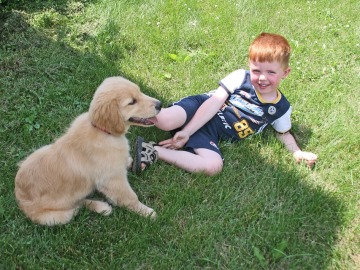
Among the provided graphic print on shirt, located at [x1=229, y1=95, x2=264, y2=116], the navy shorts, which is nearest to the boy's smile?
graphic print on shirt, located at [x1=229, y1=95, x2=264, y2=116]

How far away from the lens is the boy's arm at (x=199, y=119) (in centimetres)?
332

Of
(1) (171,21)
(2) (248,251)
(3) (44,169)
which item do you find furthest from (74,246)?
(1) (171,21)

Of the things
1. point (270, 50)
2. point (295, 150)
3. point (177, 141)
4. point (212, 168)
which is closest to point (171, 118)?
point (177, 141)

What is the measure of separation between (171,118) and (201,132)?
0.31m

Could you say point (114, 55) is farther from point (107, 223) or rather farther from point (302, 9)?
point (302, 9)

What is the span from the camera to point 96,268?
2.47 metres

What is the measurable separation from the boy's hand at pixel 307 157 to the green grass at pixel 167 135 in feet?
0.26

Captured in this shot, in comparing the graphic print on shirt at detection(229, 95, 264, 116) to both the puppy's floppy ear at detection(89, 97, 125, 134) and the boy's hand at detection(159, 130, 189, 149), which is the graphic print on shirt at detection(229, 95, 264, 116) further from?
the puppy's floppy ear at detection(89, 97, 125, 134)

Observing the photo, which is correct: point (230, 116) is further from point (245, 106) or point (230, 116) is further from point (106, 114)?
point (106, 114)

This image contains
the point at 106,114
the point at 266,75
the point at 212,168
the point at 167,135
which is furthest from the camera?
the point at 167,135

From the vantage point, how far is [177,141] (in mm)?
3324

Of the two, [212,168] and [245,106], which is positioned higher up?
[245,106]

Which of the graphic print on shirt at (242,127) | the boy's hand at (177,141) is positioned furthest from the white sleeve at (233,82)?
the boy's hand at (177,141)

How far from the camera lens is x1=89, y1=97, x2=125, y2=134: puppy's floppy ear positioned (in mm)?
2473
